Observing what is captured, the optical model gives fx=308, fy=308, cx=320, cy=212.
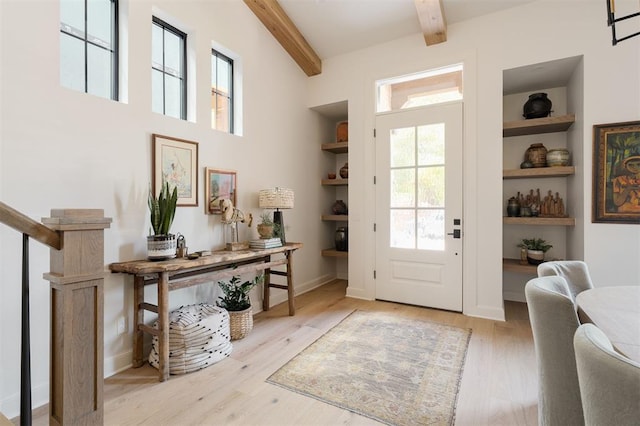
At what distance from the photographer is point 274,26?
355cm

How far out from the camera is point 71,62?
2.09 metres

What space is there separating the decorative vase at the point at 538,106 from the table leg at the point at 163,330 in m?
3.88

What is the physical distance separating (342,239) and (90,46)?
3.40 metres

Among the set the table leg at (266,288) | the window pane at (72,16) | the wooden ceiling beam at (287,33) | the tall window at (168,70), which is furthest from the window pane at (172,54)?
the table leg at (266,288)

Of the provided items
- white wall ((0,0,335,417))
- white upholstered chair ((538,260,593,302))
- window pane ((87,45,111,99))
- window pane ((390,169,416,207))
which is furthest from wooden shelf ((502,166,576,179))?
window pane ((87,45,111,99))

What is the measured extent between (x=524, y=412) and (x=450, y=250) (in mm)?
1818

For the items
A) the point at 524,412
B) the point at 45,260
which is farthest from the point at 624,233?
the point at 45,260

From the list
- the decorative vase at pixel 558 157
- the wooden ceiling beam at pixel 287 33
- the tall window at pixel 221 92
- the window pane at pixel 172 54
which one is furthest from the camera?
the wooden ceiling beam at pixel 287 33

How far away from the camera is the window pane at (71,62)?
6.72 ft

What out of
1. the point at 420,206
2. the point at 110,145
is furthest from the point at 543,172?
the point at 110,145

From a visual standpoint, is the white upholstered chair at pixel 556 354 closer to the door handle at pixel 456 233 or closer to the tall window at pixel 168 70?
the door handle at pixel 456 233

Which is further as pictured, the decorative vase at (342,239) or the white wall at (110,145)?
the decorative vase at (342,239)

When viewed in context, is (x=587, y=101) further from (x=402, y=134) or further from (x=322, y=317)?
(x=322, y=317)

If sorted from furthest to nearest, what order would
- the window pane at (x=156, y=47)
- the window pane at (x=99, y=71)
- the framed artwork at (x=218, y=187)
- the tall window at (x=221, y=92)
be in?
the tall window at (x=221, y=92), the framed artwork at (x=218, y=187), the window pane at (x=156, y=47), the window pane at (x=99, y=71)
